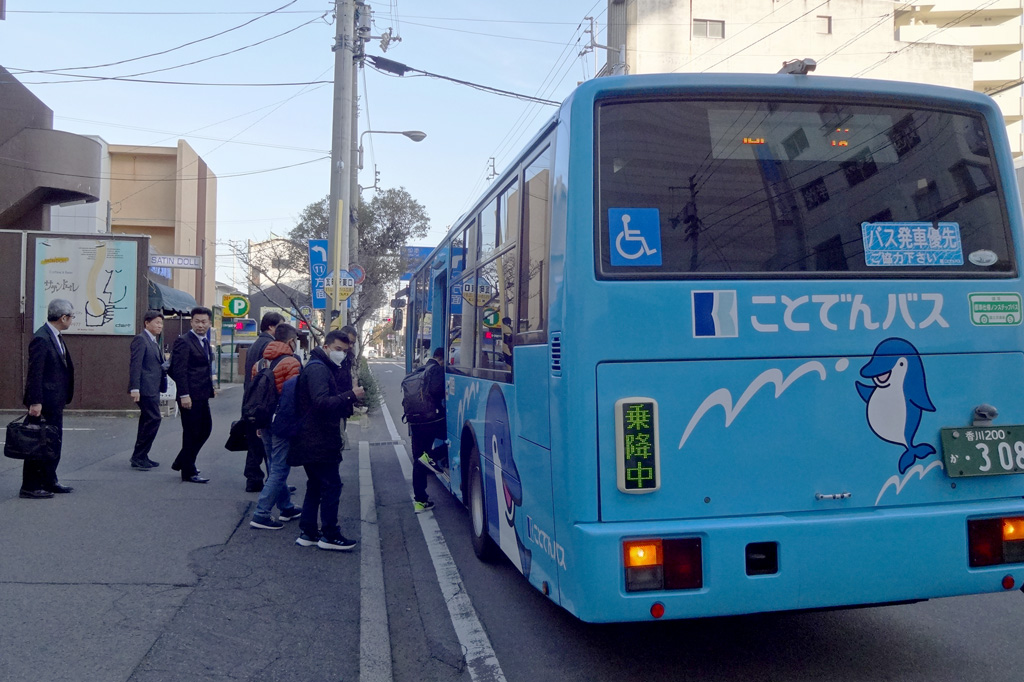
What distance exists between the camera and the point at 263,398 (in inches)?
299

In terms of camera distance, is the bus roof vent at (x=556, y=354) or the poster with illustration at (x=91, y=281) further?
the poster with illustration at (x=91, y=281)

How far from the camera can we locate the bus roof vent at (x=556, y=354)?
4031mm

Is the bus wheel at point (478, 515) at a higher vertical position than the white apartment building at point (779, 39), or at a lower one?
lower

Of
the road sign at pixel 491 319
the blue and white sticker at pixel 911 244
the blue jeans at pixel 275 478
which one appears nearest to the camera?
the blue and white sticker at pixel 911 244

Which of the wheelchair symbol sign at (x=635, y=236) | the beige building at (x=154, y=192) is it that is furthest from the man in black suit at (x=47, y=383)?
the beige building at (x=154, y=192)

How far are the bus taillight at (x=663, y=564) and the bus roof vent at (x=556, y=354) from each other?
864 millimetres

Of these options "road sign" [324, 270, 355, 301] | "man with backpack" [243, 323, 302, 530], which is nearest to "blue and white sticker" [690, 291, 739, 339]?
"man with backpack" [243, 323, 302, 530]

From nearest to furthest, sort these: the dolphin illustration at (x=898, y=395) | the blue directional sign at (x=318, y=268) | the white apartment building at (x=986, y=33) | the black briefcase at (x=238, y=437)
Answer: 1. the dolphin illustration at (x=898, y=395)
2. the black briefcase at (x=238, y=437)
3. the blue directional sign at (x=318, y=268)
4. the white apartment building at (x=986, y=33)

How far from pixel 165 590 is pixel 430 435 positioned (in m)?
3.25

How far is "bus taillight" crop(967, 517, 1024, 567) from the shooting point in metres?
4.07

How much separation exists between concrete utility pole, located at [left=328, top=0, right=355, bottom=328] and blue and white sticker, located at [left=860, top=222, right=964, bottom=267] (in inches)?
462

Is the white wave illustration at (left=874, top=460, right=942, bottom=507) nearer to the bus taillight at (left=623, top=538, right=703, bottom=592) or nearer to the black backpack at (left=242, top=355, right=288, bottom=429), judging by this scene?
the bus taillight at (left=623, top=538, right=703, bottom=592)

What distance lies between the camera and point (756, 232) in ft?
13.5

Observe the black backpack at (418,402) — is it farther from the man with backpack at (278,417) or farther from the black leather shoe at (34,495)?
the black leather shoe at (34,495)
